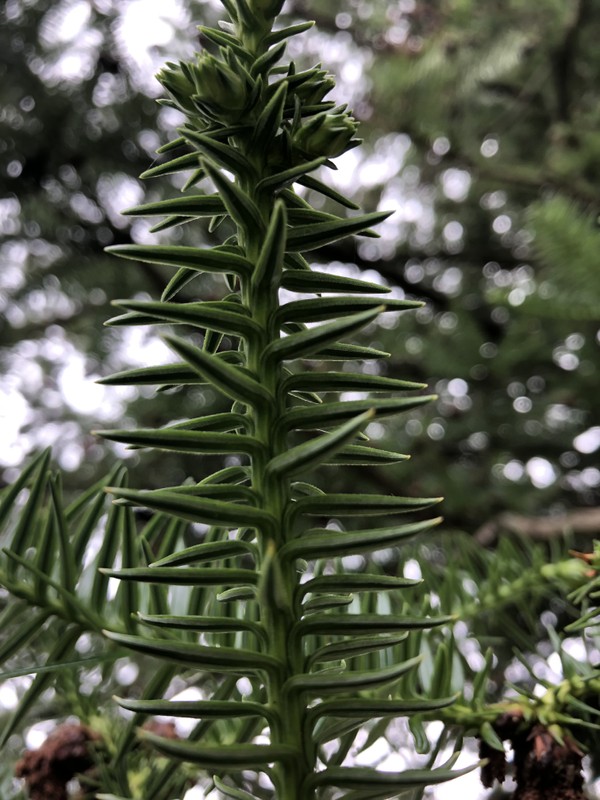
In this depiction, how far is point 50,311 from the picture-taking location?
107 cm

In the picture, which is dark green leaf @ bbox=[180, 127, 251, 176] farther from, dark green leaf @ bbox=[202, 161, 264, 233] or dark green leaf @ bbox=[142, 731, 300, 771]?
dark green leaf @ bbox=[142, 731, 300, 771]

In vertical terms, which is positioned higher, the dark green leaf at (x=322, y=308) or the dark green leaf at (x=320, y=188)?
the dark green leaf at (x=320, y=188)

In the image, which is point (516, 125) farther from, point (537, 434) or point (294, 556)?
point (294, 556)

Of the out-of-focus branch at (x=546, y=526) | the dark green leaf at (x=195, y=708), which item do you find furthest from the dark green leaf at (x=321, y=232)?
the out-of-focus branch at (x=546, y=526)

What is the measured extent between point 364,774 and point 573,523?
1.32 feet

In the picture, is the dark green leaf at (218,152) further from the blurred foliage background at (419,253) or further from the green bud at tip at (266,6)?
the blurred foliage background at (419,253)

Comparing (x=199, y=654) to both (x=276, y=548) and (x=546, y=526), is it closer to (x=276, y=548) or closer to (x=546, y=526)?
(x=276, y=548)

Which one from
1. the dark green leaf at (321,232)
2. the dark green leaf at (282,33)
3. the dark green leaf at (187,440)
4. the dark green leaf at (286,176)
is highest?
the dark green leaf at (282,33)

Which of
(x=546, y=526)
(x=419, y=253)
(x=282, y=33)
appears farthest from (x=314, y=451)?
(x=419, y=253)

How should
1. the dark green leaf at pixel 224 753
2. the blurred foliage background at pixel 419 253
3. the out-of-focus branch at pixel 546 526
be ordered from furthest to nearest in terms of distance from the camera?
the blurred foliage background at pixel 419 253, the out-of-focus branch at pixel 546 526, the dark green leaf at pixel 224 753

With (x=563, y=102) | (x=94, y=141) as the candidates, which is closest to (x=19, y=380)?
(x=94, y=141)

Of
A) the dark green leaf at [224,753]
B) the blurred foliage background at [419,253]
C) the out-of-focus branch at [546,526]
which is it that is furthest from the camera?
the blurred foliage background at [419,253]

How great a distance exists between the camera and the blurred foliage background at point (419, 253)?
778 mm

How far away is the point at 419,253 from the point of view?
1.05 m
